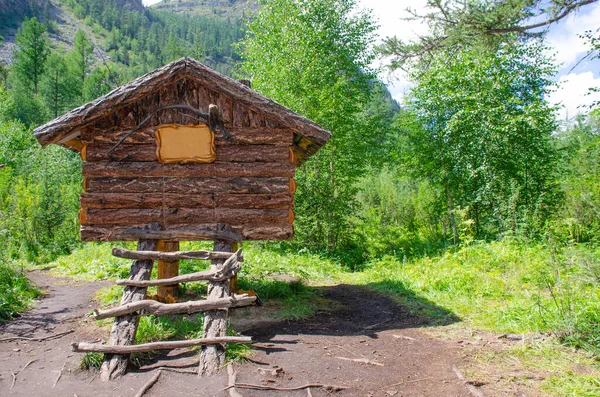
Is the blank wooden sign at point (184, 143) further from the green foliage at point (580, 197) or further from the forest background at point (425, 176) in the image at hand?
the green foliage at point (580, 197)

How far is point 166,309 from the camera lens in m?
6.46

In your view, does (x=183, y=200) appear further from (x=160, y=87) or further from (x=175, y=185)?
(x=160, y=87)

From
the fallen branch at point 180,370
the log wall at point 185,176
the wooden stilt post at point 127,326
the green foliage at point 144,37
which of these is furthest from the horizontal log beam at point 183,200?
the green foliage at point 144,37

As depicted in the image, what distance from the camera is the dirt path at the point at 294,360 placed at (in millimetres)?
5035

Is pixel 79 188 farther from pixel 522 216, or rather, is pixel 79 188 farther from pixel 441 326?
pixel 522 216

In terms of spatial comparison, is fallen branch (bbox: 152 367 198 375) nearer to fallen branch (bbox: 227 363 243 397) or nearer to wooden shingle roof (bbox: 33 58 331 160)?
fallen branch (bbox: 227 363 243 397)

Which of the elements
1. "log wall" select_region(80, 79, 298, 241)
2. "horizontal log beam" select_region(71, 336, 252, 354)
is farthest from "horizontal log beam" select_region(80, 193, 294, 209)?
"horizontal log beam" select_region(71, 336, 252, 354)

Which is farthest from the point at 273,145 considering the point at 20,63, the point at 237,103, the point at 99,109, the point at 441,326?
the point at 20,63

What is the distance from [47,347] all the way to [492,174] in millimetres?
15207

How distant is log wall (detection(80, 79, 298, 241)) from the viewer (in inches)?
314

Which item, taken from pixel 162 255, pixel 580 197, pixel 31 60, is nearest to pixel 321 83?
pixel 580 197

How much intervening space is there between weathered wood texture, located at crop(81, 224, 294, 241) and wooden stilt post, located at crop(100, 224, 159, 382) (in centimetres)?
27

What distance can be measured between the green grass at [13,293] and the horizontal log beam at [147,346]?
10.9ft

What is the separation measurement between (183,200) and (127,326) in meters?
2.63
